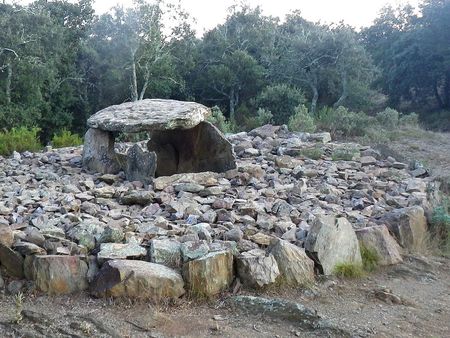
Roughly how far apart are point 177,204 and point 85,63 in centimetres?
1830

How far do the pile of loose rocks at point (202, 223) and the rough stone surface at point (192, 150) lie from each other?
1.04ft

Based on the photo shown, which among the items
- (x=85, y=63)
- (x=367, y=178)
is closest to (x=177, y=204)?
(x=367, y=178)

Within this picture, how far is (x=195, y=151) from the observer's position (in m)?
7.19

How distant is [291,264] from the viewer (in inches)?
160

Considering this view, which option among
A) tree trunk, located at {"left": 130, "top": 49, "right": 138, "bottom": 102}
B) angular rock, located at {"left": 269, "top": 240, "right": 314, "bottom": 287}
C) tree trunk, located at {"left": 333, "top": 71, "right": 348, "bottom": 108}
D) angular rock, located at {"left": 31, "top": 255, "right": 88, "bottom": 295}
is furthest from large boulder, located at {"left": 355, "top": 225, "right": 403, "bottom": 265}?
tree trunk, located at {"left": 130, "top": 49, "right": 138, "bottom": 102}

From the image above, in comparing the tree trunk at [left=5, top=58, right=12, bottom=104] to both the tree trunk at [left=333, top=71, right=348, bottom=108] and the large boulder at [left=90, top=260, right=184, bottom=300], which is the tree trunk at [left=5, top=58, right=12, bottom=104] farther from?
the large boulder at [left=90, top=260, right=184, bottom=300]

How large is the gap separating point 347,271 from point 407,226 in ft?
3.54

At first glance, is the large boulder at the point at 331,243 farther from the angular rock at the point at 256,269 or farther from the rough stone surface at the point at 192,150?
the rough stone surface at the point at 192,150

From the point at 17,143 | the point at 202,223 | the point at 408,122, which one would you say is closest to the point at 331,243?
the point at 202,223

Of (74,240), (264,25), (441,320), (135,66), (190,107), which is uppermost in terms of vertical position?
(264,25)

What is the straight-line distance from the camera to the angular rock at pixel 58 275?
148 inches

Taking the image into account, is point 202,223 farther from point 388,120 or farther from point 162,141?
point 388,120

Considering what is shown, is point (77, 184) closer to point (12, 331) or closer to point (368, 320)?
point (12, 331)

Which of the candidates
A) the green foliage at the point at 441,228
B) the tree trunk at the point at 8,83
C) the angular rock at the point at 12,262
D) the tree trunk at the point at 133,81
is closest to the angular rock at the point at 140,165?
the angular rock at the point at 12,262
